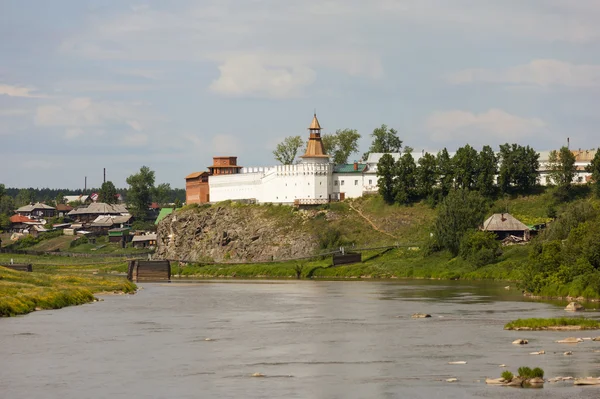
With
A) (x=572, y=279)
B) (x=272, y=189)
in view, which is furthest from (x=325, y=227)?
(x=572, y=279)

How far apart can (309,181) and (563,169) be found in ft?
118

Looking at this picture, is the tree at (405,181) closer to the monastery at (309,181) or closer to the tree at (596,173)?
the monastery at (309,181)

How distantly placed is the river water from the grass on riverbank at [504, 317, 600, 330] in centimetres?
141

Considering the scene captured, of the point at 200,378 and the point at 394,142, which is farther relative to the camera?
the point at 394,142

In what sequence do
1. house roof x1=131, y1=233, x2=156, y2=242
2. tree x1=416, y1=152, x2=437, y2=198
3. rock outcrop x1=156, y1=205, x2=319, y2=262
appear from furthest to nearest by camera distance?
house roof x1=131, y1=233, x2=156, y2=242, tree x1=416, y1=152, x2=437, y2=198, rock outcrop x1=156, y1=205, x2=319, y2=262

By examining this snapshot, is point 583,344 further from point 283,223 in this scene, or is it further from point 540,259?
→ point 283,223

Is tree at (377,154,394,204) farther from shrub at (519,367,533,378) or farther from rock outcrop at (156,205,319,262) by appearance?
shrub at (519,367,533,378)

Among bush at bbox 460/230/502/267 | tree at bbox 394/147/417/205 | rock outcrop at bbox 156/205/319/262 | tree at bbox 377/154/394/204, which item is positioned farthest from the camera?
tree at bbox 377/154/394/204

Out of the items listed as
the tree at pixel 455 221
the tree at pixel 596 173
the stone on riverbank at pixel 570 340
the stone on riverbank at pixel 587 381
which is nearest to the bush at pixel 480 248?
the tree at pixel 455 221

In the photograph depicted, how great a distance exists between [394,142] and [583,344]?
138243 millimetres

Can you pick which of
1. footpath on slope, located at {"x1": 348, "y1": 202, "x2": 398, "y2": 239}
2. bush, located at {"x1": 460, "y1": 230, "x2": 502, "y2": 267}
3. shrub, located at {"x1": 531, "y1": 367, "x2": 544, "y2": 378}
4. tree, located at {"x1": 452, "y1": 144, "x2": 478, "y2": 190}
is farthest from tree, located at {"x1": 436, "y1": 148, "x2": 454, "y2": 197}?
shrub, located at {"x1": 531, "y1": 367, "x2": 544, "y2": 378}

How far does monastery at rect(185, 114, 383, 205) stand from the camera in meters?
156

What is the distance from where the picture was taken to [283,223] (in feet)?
484

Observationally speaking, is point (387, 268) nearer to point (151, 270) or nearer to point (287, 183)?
point (151, 270)
